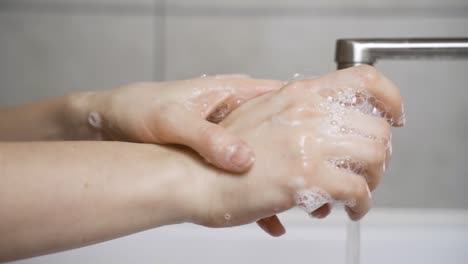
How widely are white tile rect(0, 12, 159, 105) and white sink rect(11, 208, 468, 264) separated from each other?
→ 42cm

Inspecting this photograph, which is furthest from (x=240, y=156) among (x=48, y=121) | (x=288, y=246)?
(x=288, y=246)

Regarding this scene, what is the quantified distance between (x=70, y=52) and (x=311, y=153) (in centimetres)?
87

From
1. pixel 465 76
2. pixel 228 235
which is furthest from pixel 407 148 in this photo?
pixel 228 235

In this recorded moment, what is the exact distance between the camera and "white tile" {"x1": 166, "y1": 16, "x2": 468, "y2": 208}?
1270 mm

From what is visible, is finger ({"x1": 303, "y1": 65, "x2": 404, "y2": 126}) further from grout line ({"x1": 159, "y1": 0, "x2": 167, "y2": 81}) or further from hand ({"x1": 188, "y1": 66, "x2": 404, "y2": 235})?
grout line ({"x1": 159, "y1": 0, "x2": 167, "y2": 81})

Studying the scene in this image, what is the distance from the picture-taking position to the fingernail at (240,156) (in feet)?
1.71

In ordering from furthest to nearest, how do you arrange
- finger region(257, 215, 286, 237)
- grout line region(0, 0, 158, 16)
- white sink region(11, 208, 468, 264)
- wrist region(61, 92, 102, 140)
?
grout line region(0, 0, 158, 16), white sink region(11, 208, 468, 264), wrist region(61, 92, 102, 140), finger region(257, 215, 286, 237)


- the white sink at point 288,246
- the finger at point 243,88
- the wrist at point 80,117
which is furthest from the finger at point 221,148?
the white sink at point 288,246

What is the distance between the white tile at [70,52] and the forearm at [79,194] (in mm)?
743

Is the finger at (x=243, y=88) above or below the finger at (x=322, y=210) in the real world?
above

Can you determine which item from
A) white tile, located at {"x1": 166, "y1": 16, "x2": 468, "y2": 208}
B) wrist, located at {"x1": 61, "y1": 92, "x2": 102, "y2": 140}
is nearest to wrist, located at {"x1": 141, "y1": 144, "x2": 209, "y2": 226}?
wrist, located at {"x1": 61, "y1": 92, "x2": 102, "y2": 140}

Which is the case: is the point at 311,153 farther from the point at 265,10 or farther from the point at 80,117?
the point at 265,10

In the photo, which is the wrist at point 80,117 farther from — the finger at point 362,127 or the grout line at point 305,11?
the grout line at point 305,11

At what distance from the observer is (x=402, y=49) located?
0.69 m
